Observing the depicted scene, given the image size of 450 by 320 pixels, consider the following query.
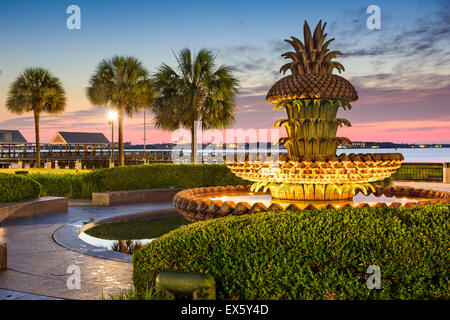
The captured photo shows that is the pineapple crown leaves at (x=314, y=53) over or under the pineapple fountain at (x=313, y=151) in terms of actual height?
over

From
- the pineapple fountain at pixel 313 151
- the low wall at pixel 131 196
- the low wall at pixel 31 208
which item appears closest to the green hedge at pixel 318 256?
the pineapple fountain at pixel 313 151

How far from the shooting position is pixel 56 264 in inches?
239

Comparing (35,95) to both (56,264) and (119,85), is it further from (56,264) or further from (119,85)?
(56,264)

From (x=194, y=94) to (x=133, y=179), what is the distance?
8.47 metres

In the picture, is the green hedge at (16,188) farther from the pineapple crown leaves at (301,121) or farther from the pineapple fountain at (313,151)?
the pineapple crown leaves at (301,121)

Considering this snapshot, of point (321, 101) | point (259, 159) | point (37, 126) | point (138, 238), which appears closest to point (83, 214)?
point (138, 238)

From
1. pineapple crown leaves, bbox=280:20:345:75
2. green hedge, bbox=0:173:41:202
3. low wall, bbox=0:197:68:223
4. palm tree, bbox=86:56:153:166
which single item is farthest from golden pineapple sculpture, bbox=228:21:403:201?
palm tree, bbox=86:56:153:166

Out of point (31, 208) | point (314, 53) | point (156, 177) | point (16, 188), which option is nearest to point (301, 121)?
point (314, 53)

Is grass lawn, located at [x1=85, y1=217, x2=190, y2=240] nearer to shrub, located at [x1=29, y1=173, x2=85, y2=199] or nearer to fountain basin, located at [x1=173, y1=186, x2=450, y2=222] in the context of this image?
Result: fountain basin, located at [x1=173, y1=186, x2=450, y2=222]

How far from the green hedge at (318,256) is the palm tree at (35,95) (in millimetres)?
37529

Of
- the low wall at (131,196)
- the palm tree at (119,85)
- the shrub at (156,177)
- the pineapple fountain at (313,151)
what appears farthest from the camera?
the palm tree at (119,85)

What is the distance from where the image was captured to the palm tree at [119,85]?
29.5 meters
